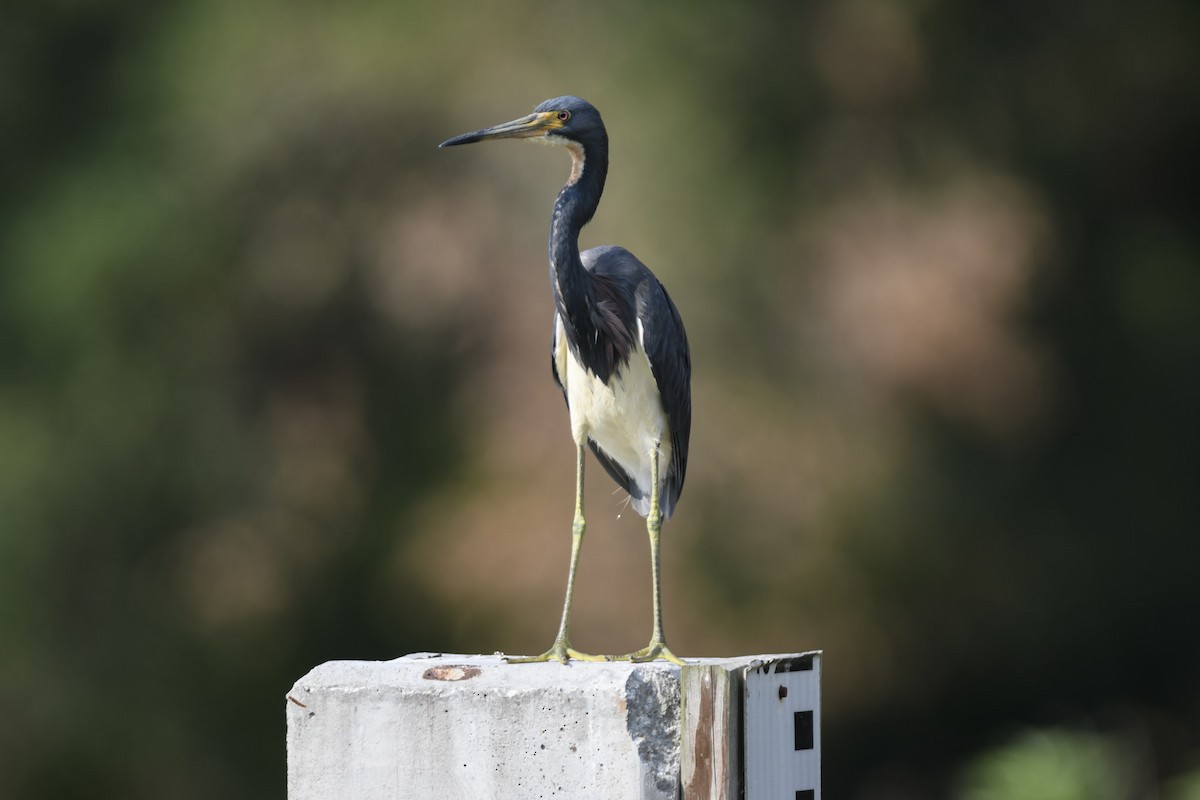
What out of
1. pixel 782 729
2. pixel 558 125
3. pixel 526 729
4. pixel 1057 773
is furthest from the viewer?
pixel 1057 773

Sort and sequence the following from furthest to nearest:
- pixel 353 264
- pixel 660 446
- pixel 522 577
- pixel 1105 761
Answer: pixel 353 264 < pixel 522 577 < pixel 1105 761 < pixel 660 446

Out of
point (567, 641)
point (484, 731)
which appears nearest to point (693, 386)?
point (567, 641)

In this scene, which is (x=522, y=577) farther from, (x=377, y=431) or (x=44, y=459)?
(x=44, y=459)

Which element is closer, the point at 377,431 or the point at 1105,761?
the point at 1105,761

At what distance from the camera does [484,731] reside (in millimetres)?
3604

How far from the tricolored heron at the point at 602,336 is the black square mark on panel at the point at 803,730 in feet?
1.43

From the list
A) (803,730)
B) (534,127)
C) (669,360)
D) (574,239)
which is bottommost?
(803,730)

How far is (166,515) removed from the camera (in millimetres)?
9250

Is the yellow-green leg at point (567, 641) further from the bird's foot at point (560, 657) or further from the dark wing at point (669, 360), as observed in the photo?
the dark wing at point (669, 360)

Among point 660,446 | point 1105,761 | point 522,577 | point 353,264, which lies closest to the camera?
point 660,446

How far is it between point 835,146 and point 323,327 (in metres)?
3.14

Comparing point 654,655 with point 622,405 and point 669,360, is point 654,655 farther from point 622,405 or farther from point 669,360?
point 669,360

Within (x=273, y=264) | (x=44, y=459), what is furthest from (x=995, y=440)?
(x=44, y=459)

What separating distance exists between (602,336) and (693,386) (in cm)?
427
